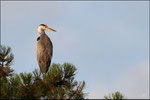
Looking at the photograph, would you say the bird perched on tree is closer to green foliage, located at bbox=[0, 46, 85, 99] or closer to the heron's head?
the heron's head

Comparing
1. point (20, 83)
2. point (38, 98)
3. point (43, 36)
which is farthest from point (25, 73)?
point (43, 36)

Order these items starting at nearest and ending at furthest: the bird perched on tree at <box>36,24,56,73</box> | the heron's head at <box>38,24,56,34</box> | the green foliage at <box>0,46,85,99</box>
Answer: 1. the green foliage at <box>0,46,85,99</box>
2. the bird perched on tree at <box>36,24,56,73</box>
3. the heron's head at <box>38,24,56,34</box>

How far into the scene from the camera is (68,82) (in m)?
4.98

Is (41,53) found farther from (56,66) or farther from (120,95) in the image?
(120,95)

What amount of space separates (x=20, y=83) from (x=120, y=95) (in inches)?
77.2

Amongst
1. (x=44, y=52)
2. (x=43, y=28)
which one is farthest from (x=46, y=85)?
(x=43, y=28)

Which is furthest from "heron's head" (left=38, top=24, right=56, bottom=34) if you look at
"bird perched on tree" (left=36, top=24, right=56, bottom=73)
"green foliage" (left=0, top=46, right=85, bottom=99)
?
"green foliage" (left=0, top=46, right=85, bottom=99)

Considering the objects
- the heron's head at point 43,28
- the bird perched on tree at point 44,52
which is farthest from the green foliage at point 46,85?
the heron's head at point 43,28

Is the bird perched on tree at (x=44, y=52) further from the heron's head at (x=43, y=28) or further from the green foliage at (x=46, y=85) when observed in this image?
the green foliage at (x=46, y=85)

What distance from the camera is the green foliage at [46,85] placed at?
14.5ft

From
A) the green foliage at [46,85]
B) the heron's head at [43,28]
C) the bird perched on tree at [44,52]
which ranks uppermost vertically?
the heron's head at [43,28]

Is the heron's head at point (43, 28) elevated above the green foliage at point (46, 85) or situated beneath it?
elevated above

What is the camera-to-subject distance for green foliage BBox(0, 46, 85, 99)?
14.5ft

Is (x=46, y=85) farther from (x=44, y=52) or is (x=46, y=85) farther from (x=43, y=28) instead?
(x=43, y=28)
